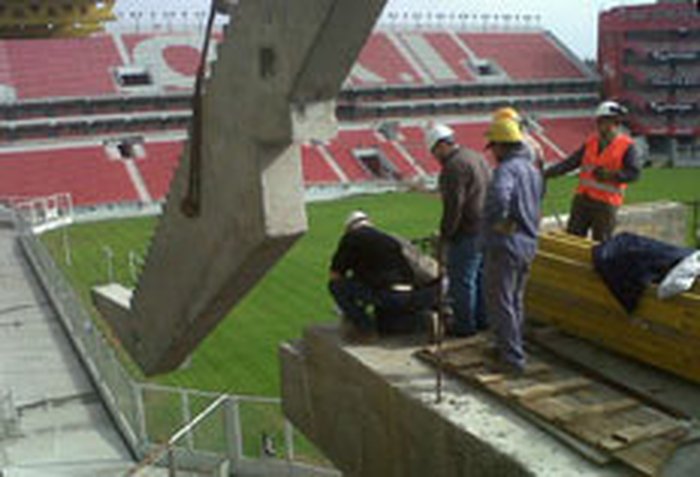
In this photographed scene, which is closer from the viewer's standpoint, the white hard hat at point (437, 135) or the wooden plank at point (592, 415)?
the wooden plank at point (592, 415)

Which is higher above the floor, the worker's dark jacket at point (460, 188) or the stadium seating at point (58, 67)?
the stadium seating at point (58, 67)

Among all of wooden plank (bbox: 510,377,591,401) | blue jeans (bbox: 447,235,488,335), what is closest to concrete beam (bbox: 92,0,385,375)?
blue jeans (bbox: 447,235,488,335)

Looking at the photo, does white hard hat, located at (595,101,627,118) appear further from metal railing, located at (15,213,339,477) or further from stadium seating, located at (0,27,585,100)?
stadium seating, located at (0,27,585,100)

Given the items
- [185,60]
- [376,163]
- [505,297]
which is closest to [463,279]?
[505,297]

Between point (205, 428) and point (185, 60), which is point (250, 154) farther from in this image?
point (185, 60)

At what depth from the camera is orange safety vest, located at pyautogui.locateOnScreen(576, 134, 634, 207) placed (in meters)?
6.11

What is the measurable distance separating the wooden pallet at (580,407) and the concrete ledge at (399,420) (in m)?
0.07

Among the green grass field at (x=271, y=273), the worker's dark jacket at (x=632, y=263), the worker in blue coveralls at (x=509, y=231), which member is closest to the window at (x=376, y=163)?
the green grass field at (x=271, y=273)

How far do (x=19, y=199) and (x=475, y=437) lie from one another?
3235cm

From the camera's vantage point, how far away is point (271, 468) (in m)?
8.23

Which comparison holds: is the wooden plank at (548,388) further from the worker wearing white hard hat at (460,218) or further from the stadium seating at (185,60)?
the stadium seating at (185,60)

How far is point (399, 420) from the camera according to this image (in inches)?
170

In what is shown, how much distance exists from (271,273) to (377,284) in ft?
51.6

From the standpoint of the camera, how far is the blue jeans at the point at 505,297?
443 centimetres
